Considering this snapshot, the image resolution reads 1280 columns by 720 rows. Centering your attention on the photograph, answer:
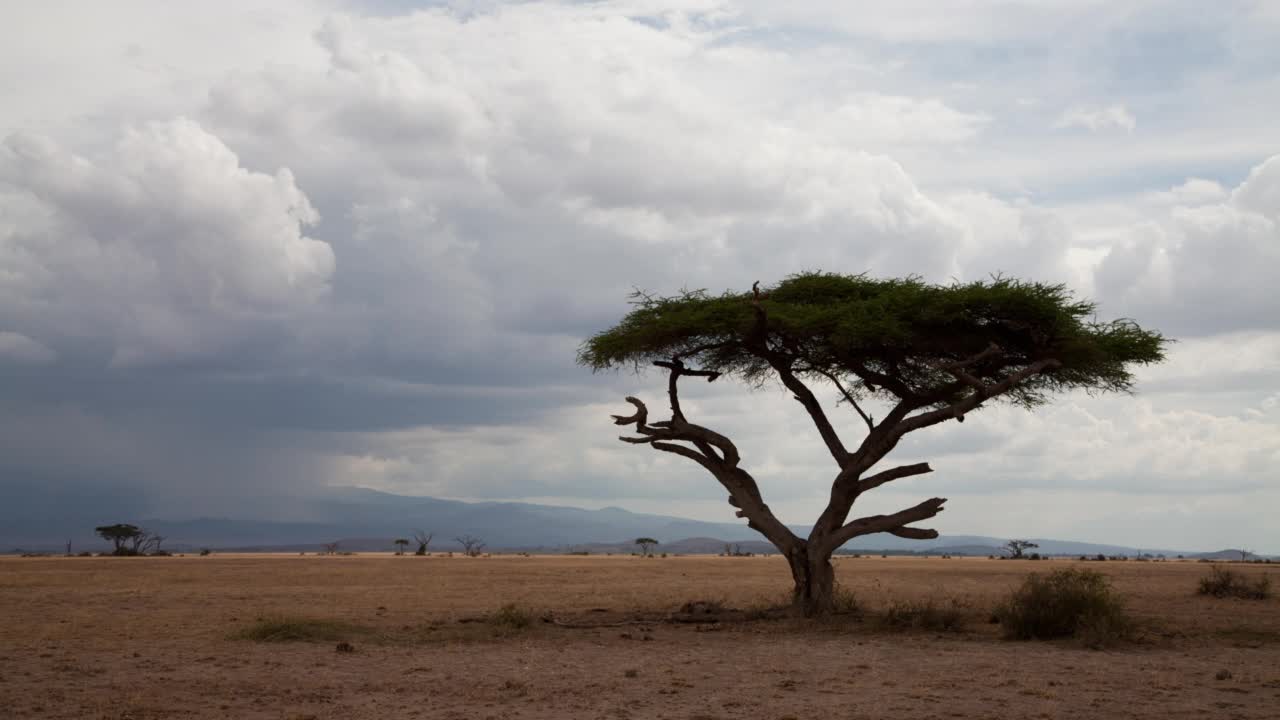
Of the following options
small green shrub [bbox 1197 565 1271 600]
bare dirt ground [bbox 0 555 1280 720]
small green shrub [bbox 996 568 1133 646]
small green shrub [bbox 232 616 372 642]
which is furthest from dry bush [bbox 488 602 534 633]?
small green shrub [bbox 1197 565 1271 600]

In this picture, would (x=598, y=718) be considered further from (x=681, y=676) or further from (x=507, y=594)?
(x=507, y=594)

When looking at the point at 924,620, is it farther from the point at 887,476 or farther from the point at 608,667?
the point at 608,667

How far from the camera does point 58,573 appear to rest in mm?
49188

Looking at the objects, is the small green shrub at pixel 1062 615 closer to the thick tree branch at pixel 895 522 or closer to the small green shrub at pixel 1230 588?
the thick tree branch at pixel 895 522

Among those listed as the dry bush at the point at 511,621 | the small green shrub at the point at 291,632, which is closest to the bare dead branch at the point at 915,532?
the dry bush at the point at 511,621

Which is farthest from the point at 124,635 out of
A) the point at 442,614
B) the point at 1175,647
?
the point at 1175,647

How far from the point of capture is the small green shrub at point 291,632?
2009 centimetres

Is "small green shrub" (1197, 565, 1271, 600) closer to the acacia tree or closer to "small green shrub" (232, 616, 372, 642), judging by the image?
the acacia tree

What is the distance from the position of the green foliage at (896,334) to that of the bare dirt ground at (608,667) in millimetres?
4996

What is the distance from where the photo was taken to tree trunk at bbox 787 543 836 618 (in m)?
22.6

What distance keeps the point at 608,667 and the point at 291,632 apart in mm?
6594

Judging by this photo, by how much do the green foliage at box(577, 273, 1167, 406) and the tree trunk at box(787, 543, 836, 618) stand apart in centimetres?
387

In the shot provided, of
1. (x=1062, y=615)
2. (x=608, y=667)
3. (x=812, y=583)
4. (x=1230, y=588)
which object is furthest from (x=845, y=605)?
(x=1230, y=588)

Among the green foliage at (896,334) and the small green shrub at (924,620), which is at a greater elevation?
the green foliage at (896,334)
